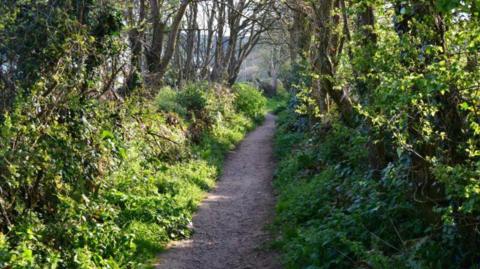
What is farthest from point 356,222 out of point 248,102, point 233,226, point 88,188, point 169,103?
point 248,102

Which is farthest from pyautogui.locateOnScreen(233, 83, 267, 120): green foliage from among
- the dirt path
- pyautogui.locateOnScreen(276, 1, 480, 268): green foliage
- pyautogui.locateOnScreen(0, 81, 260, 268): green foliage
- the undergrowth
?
pyautogui.locateOnScreen(276, 1, 480, 268): green foliage

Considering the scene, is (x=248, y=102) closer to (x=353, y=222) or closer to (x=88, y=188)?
(x=88, y=188)

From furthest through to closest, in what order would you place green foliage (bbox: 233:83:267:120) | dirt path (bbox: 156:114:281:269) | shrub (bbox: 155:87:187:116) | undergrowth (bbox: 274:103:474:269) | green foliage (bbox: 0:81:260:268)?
green foliage (bbox: 233:83:267:120), shrub (bbox: 155:87:187:116), dirt path (bbox: 156:114:281:269), green foliage (bbox: 0:81:260:268), undergrowth (bbox: 274:103:474:269)

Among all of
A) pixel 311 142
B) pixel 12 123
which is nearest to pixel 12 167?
pixel 12 123

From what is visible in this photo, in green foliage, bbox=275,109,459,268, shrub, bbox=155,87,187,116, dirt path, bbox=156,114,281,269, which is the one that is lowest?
dirt path, bbox=156,114,281,269

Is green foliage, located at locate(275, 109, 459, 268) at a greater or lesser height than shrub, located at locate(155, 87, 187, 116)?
lesser

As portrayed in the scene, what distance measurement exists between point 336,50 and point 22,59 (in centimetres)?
677

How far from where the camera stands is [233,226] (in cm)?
933

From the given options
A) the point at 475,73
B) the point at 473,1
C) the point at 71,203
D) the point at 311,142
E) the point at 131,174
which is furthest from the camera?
the point at 311,142

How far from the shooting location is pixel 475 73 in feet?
13.9

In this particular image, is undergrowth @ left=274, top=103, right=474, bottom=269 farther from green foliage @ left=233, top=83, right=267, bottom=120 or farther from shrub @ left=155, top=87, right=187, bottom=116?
green foliage @ left=233, top=83, right=267, bottom=120

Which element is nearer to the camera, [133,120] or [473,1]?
[473,1]

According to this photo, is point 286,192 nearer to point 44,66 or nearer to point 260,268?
point 260,268

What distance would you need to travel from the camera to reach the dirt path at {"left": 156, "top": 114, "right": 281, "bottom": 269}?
7516 millimetres
